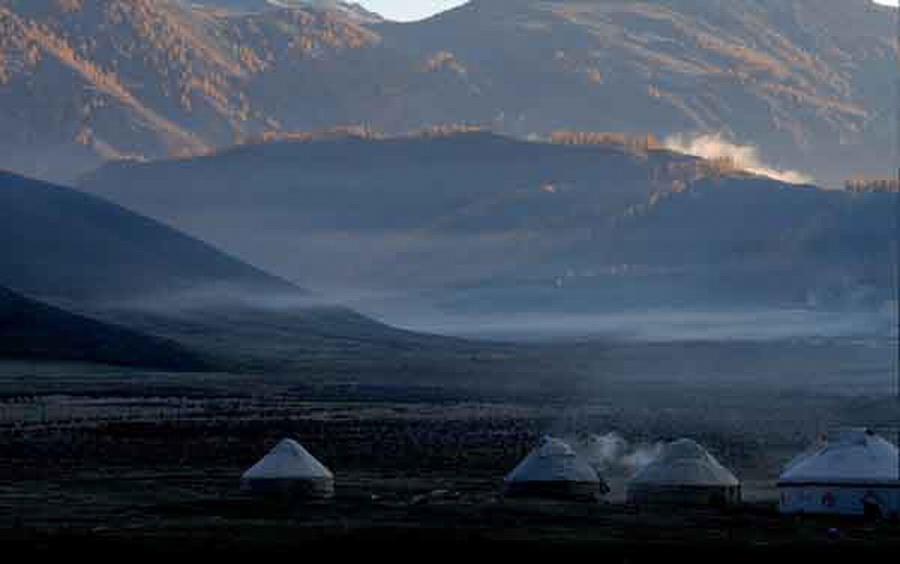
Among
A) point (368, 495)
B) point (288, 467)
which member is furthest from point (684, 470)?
point (288, 467)

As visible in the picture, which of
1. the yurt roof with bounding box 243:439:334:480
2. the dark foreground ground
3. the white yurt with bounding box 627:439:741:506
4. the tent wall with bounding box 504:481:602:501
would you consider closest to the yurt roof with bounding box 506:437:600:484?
the tent wall with bounding box 504:481:602:501

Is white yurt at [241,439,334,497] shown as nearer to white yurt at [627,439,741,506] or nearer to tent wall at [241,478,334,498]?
tent wall at [241,478,334,498]

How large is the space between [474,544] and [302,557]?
6475 mm

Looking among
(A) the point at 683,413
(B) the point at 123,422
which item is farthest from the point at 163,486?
(A) the point at 683,413

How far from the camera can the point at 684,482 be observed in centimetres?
10000

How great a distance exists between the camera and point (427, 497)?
10212 centimetres

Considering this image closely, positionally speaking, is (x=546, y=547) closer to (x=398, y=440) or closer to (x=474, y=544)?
(x=474, y=544)

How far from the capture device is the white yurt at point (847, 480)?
92.8 metres

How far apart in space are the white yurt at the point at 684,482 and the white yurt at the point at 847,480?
3.74m

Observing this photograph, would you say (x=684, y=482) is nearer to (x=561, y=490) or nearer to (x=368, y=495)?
(x=561, y=490)

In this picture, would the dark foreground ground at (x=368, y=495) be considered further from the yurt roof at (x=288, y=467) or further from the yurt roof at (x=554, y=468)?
the yurt roof at (x=554, y=468)

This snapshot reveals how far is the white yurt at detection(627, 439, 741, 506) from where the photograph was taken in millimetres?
99500

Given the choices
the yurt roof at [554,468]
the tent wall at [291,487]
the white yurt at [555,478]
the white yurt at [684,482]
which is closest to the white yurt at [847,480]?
the white yurt at [684,482]

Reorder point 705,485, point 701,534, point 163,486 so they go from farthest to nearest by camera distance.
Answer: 1. point 163,486
2. point 705,485
3. point 701,534
